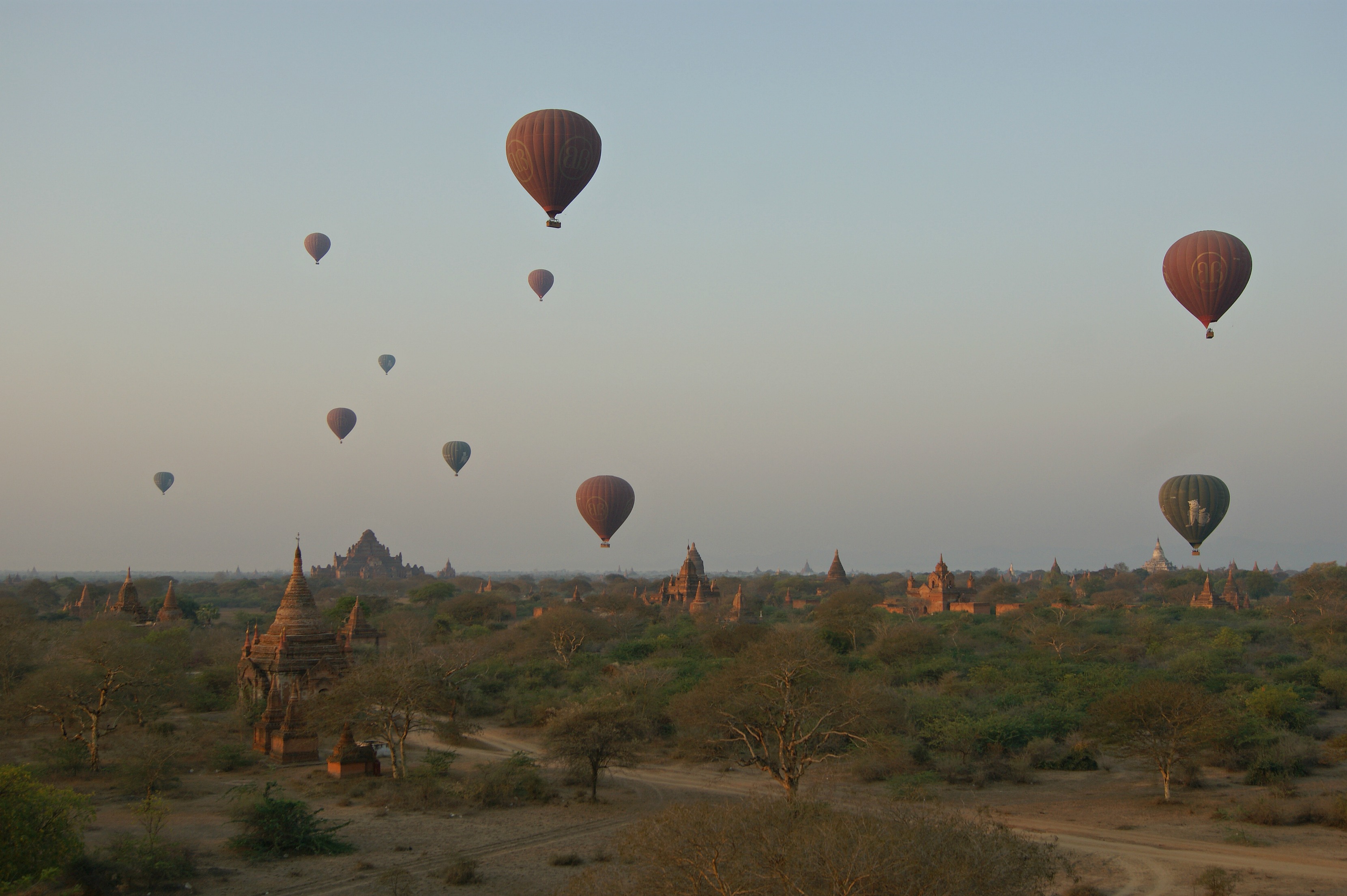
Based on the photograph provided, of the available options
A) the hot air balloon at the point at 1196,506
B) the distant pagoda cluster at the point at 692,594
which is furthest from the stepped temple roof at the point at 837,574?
the hot air balloon at the point at 1196,506

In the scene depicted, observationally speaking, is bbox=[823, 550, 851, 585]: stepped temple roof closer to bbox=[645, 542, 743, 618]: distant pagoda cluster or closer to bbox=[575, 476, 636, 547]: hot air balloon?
bbox=[645, 542, 743, 618]: distant pagoda cluster

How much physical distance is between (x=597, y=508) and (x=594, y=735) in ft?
73.6

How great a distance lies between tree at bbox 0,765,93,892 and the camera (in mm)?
13992

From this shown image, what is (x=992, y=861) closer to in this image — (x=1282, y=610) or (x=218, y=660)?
(x=218, y=660)

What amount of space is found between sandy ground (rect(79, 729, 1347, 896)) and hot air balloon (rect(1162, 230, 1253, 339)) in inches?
561

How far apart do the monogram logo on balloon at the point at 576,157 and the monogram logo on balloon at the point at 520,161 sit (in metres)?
1.02

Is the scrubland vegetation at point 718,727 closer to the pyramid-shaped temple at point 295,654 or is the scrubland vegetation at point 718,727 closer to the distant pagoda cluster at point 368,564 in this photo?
the pyramid-shaped temple at point 295,654

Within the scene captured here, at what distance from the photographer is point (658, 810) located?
76.7 feet

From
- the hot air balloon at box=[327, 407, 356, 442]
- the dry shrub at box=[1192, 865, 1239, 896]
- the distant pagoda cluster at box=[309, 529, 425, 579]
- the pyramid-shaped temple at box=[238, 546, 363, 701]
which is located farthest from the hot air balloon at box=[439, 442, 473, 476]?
the distant pagoda cluster at box=[309, 529, 425, 579]

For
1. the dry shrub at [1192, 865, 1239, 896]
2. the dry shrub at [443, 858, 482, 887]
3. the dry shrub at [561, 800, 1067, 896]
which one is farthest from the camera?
the dry shrub at [443, 858, 482, 887]

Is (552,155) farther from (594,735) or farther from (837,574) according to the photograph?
(837,574)

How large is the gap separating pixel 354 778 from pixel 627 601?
177ft

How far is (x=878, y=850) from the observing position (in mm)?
10531

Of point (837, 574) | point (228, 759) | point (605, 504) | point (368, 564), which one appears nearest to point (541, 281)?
point (605, 504)
